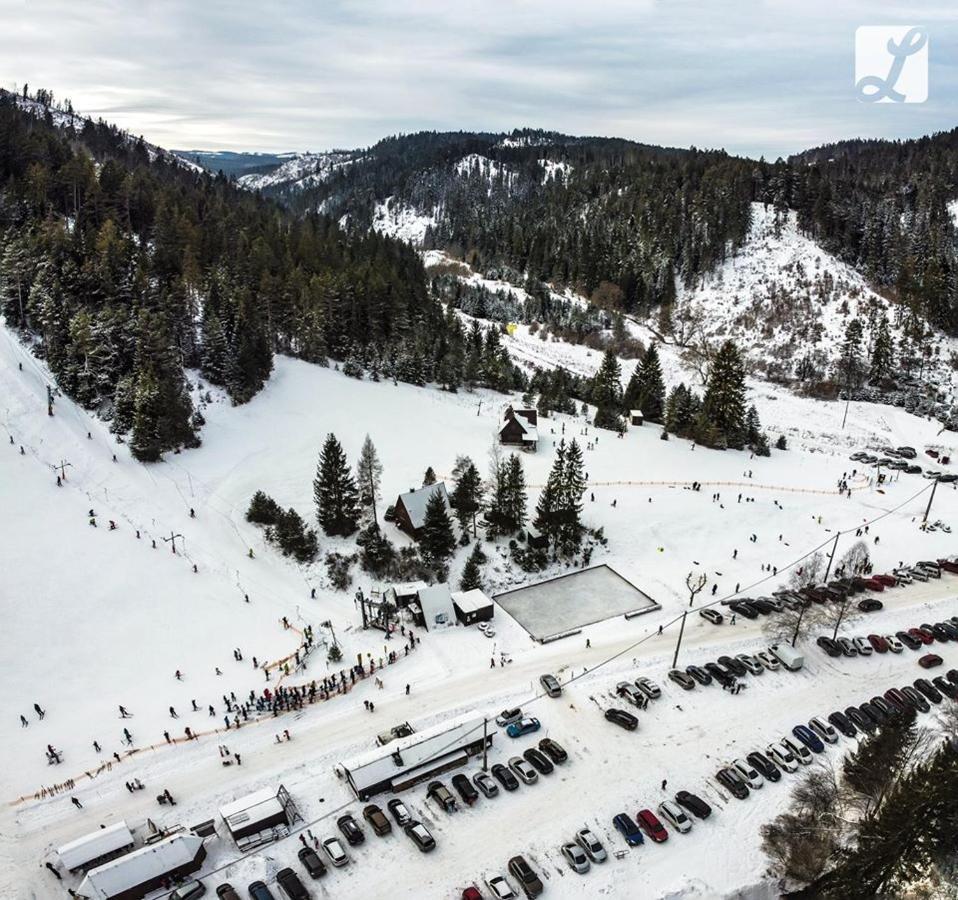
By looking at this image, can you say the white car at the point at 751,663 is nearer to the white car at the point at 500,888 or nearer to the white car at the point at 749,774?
the white car at the point at 749,774

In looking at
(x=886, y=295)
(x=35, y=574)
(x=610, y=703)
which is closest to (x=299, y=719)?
(x=610, y=703)

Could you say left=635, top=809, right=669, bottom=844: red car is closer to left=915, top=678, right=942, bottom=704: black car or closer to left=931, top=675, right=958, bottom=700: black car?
left=915, top=678, right=942, bottom=704: black car

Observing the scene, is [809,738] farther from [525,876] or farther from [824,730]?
[525,876]

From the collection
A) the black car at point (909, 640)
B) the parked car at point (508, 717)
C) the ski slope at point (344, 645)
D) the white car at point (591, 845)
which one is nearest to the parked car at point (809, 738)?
the ski slope at point (344, 645)

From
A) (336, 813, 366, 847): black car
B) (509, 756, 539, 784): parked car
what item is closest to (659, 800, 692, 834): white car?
(509, 756, 539, 784): parked car

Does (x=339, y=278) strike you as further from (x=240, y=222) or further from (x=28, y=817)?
(x=28, y=817)

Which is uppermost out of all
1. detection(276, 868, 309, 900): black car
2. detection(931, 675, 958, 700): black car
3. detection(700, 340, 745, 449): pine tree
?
detection(700, 340, 745, 449): pine tree

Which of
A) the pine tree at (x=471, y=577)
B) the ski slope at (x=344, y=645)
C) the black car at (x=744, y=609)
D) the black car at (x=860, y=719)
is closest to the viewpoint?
the ski slope at (x=344, y=645)
